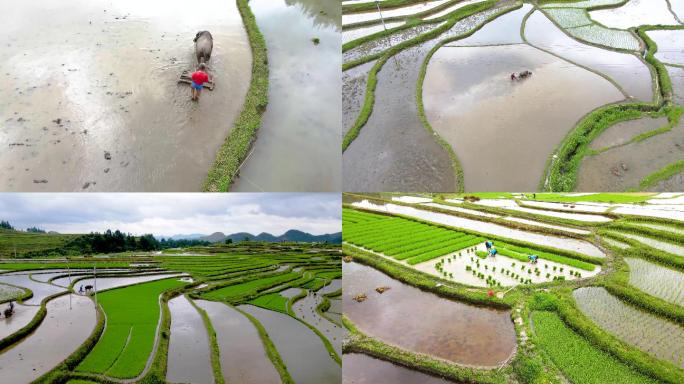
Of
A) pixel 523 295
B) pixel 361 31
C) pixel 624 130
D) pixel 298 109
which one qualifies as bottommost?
pixel 523 295

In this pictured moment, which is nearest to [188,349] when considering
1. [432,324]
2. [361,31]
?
[432,324]

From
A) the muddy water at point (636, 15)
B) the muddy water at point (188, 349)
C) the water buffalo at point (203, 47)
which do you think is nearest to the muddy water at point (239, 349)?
the muddy water at point (188, 349)

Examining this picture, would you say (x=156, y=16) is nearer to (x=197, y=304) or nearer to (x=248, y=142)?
(x=248, y=142)

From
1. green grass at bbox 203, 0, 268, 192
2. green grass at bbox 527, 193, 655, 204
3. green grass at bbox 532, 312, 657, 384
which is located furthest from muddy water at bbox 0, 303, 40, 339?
green grass at bbox 527, 193, 655, 204

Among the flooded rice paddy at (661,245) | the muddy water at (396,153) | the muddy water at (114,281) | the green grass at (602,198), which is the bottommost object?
the muddy water at (114,281)

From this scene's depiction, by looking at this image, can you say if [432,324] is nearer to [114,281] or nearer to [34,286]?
[114,281]

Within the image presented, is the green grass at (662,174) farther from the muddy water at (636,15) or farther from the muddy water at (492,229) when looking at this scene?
the muddy water at (636,15)

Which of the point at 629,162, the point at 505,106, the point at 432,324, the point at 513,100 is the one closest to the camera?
the point at 432,324
